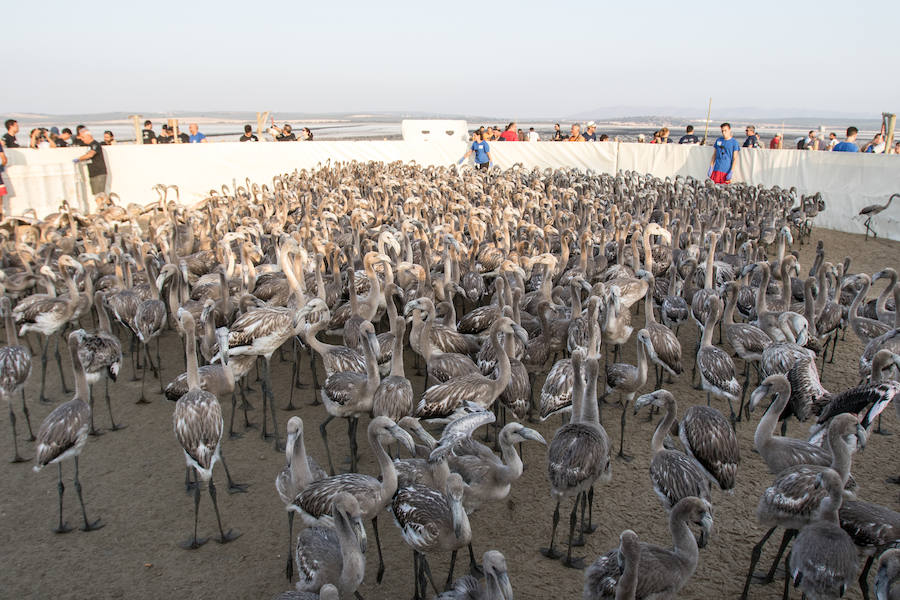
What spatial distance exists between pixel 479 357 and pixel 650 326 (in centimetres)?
232

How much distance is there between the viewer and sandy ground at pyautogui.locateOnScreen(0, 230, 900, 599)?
499 centimetres

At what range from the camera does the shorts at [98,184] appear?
20.8 meters

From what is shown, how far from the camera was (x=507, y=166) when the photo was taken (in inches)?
1220

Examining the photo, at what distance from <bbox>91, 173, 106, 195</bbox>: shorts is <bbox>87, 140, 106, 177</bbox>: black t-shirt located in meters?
0.11

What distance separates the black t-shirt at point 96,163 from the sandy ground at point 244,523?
1563cm

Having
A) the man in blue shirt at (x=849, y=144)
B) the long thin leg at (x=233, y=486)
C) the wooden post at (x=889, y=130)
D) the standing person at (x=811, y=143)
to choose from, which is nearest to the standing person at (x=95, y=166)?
the long thin leg at (x=233, y=486)

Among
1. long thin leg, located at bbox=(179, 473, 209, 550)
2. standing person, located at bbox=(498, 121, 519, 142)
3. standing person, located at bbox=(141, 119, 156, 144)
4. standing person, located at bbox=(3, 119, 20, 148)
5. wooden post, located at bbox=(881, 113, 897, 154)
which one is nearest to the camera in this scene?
long thin leg, located at bbox=(179, 473, 209, 550)

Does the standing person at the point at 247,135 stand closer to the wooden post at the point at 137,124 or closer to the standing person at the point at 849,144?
the wooden post at the point at 137,124

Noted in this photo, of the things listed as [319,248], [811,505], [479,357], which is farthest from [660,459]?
[319,248]

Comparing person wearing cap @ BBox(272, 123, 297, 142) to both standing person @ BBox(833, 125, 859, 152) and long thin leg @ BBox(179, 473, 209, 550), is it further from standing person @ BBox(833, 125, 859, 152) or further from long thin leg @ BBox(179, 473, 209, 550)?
long thin leg @ BBox(179, 473, 209, 550)

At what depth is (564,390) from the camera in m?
6.44

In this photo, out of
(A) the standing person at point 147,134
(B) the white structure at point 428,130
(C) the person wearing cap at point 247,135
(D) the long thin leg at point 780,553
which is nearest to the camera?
(D) the long thin leg at point 780,553

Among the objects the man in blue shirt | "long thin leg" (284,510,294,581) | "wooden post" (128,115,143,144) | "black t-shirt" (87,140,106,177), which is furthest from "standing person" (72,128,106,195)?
the man in blue shirt

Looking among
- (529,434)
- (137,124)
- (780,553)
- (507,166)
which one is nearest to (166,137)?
(137,124)
